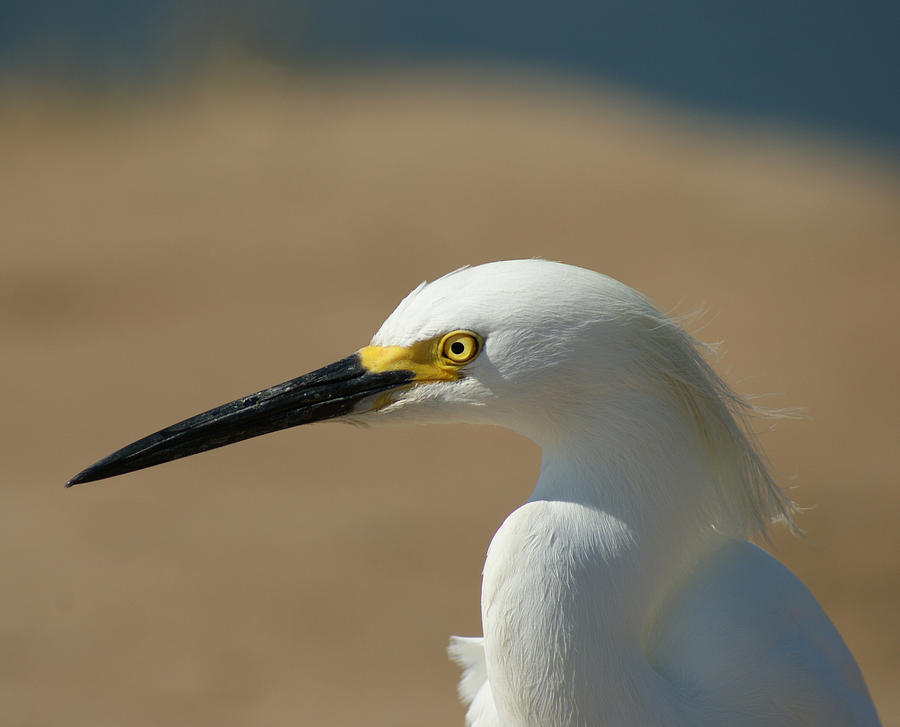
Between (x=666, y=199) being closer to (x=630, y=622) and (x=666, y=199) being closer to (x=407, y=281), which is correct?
(x=407, y=281)

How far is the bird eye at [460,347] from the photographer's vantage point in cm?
204

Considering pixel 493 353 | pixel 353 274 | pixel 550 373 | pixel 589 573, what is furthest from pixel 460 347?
pixel 353 274

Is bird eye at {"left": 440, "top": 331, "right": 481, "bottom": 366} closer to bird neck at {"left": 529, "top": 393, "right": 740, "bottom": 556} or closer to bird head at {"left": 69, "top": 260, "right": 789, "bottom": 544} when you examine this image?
bird head at {"left": 69, "top": 260, "right": 789, "bottom": 544}

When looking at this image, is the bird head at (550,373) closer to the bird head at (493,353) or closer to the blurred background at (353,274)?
the bird head at (493,353)

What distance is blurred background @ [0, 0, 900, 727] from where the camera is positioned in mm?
6012

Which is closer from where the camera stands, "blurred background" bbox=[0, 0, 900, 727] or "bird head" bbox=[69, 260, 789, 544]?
"bird head" bbox=[69, 260, 789, 544]

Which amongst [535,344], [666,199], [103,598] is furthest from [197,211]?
[535,344]

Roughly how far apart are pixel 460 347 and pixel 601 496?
403 millimetres

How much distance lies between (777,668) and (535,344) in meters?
0.84

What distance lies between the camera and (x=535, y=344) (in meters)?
1.99

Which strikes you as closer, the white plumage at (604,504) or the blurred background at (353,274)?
the white plumage at (604,504)

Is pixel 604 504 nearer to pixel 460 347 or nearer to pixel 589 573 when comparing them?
pixel 589 573

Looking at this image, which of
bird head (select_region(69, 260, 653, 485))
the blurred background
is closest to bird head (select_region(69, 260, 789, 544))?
bird head (select_region(69, 260, 653, 485))

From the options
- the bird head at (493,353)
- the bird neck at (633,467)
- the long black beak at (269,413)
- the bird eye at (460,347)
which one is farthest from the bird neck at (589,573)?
the long black beak at (269,413)
